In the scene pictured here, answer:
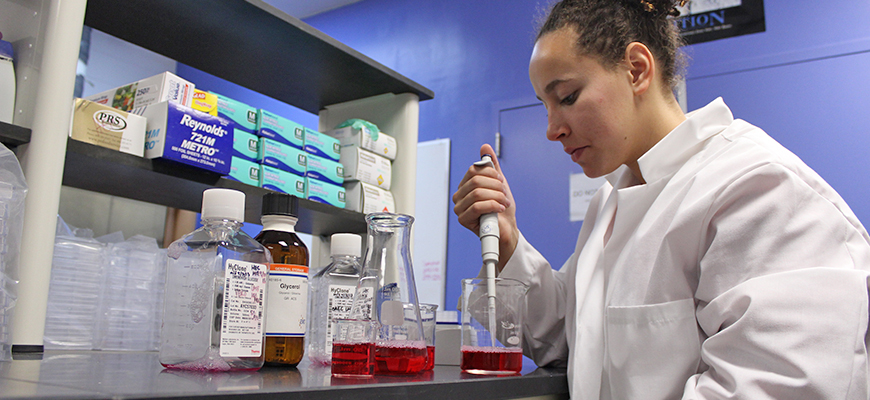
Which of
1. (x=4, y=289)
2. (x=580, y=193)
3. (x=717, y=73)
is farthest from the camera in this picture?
(x=580, y=193)

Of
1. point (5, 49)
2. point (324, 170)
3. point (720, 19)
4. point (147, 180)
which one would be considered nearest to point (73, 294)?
point (147, 180)

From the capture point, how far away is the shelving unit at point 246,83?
1058 millimetres

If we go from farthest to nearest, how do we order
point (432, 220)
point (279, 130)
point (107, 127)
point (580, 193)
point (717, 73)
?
point (432, 220) → point (580, 193) → point (717, 73) → point (279, 130) → point (107, 127)

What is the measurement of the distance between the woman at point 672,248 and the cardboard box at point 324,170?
0.51 meters

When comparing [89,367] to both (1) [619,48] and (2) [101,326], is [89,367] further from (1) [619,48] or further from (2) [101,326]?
(1) [619,48]

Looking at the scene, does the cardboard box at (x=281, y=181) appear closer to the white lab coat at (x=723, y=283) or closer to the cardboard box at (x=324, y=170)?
the cardboard box at (x=324, y=170)

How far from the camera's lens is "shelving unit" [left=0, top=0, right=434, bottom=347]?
106 cm

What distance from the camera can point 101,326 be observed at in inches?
47.8

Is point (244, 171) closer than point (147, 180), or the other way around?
point (147, 180)

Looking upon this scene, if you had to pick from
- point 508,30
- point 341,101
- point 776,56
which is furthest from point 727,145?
point 508,30

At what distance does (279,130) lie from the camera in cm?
138

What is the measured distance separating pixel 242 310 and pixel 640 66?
0.81 m

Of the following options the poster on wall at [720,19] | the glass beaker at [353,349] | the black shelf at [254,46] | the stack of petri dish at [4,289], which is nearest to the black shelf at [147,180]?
the stack of petri dish at [4,289]

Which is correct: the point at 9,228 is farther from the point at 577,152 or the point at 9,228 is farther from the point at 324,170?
the point at 577,152
